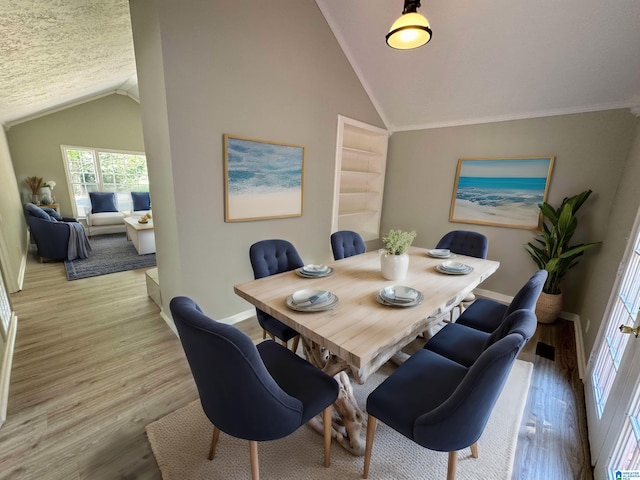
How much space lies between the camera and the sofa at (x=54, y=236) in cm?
418

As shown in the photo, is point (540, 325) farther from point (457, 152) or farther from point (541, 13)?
point (541, 13)

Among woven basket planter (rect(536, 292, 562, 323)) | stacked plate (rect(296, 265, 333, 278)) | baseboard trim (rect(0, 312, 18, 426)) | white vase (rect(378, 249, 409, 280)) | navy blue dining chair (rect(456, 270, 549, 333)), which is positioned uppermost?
white vase (rect(378, 249, 409, 280))

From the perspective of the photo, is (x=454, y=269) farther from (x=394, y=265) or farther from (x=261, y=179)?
(x=261, y=179)

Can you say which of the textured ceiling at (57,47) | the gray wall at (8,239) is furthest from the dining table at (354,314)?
the gray wall at (8,239)

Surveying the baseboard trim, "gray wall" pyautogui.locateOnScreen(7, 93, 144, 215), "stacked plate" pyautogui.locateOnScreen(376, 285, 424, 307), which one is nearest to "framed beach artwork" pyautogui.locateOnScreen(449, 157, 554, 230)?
"stacked plate" pyautogui.locateOnScreen(376, 285, 424, 307)

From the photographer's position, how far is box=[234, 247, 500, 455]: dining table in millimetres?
1113

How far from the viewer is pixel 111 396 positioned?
176 centimetres

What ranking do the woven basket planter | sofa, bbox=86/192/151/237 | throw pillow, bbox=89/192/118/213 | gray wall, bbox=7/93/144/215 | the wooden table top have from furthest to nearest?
throw pillow, bbox=89/192/118/213
sofa, bbox=86/192/151/237
gray wall, bbox=7/93/144/215
the woven basket planter
the wooden table top

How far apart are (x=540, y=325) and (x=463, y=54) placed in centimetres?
294

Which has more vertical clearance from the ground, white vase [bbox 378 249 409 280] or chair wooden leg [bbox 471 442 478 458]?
white vase [bbox 378 249 409 280]

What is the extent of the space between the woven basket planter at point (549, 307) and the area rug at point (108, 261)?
17.4 ft

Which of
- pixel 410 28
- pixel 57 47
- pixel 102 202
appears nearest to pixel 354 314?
pixel 410 28

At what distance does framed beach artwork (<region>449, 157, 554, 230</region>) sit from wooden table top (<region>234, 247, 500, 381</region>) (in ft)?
4.76

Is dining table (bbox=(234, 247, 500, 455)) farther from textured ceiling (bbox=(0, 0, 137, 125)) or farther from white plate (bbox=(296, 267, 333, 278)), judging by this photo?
textured ceiling (bbox=(0, 0, 137, 125))
